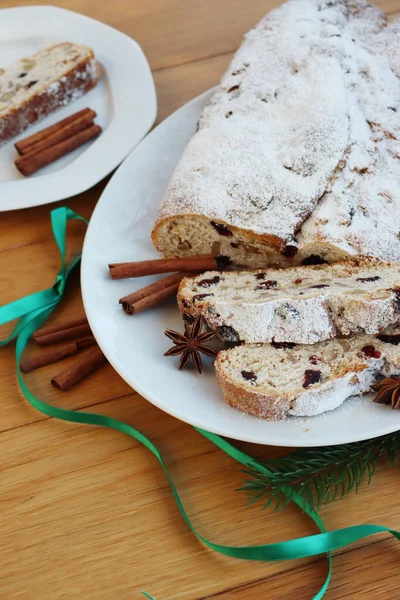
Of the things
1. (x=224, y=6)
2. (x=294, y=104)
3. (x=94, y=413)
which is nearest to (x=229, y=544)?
(x=94, y=413)

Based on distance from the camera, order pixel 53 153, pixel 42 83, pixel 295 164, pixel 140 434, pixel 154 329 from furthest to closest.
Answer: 1. pixel 42 83
2. pixel 53 153
3. pixel 295 164
4. pixel 154 329
5. pixel 140 434

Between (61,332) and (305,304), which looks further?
(61,332)

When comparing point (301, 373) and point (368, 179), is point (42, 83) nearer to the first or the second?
point (368, 179)

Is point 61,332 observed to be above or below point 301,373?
below

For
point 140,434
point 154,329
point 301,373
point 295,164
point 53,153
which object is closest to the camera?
point 301,373

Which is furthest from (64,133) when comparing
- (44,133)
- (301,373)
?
(301,373)

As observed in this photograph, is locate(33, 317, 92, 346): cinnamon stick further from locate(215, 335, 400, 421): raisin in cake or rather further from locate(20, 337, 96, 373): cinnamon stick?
locate(215, 335, 400, 421): raisin in cake

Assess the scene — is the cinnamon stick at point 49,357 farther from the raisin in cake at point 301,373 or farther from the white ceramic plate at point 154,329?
the raisin in cake at point 301,373

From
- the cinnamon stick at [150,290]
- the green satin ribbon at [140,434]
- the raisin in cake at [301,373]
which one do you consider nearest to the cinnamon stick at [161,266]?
the cinnamon stick at [150,290]
